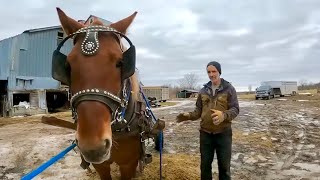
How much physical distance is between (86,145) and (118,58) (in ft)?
2.16

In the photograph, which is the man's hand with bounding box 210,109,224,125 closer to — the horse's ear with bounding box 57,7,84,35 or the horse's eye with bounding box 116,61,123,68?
the horse's eye with bounding box 116,61,123,68

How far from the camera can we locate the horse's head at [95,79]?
187 centimetres

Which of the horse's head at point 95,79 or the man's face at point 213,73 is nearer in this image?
the horse's head at point 95,79

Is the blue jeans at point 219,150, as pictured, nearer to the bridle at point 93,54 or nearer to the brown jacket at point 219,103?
the brown jacket at point 219,103

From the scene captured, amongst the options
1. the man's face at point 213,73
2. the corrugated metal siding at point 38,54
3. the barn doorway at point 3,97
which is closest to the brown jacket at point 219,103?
the man's face at point 213,73

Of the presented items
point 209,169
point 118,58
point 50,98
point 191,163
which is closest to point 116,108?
point 118,58

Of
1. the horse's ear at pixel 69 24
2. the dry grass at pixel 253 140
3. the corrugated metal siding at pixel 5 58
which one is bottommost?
the dry grass at pixel 253 140

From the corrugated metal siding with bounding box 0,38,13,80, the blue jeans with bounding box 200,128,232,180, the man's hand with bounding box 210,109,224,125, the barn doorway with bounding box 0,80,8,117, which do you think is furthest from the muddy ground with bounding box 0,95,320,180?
the corrugated metal siding with bounding box 0,38,13,80

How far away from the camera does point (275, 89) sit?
145 feet

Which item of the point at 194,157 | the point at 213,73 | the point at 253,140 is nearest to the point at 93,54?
the point at 213,73

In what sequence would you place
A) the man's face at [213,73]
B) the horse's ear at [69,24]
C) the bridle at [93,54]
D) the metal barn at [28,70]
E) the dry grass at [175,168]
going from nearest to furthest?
1. the bridle at [93,54]
2. the horse's ear at [69,24]
3. the man's face at [213,73]
4. the dry grass at [175,168]
5. the metal barn at [28,70]

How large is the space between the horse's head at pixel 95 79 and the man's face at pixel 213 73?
169 cm

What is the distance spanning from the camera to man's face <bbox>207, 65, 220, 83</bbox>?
149 inches

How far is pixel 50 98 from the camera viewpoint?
24766 mm
